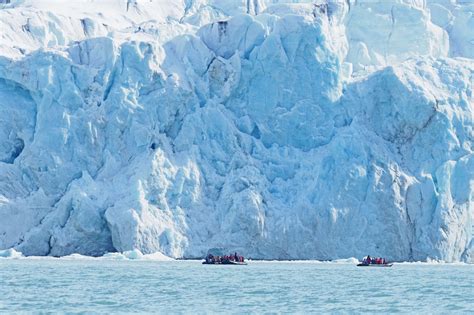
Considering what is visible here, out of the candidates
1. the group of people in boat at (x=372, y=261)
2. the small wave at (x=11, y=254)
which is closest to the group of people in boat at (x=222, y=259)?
the group of people in boat at (x=372, y=261)

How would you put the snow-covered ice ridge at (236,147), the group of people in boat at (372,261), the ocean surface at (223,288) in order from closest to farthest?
the ocean surface at (223,288) < the group of people in boat at (372,261) < the snow-covered ice ridge at (236,147)

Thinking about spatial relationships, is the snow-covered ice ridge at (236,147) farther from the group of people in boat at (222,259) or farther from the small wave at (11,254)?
the group of people in boat at (222,259)

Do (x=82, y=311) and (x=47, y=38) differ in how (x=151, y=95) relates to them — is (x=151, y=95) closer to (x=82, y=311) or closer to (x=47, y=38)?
(x=47, y=38)

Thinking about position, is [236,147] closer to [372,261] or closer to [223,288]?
[372,261]

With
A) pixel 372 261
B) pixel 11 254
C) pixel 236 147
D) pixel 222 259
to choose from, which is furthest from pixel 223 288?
pixel 236 147

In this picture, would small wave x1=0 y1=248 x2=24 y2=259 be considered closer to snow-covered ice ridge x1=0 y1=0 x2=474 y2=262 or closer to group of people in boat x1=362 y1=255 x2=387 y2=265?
snow-covered ice ridge x1=0 y1=0 x2=474 y2=262

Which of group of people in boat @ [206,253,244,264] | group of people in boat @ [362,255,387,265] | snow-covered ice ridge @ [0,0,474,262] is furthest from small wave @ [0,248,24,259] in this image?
group of people in boat @ [362,255,387,265]
